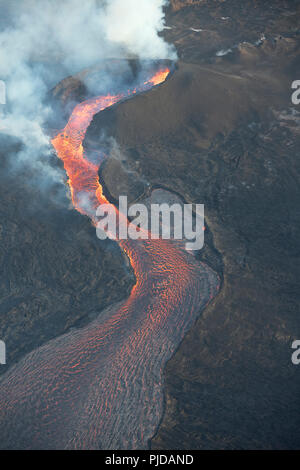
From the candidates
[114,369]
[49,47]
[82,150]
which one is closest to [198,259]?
[114,369]

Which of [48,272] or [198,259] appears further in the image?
[198,259]

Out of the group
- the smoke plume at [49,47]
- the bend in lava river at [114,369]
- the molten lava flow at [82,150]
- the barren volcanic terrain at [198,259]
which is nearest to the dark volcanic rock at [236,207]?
the barren volcanic terrain at [198,259]

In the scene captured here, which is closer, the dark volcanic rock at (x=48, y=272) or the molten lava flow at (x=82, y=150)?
the dark volcanic rock at (x=48, y=272)

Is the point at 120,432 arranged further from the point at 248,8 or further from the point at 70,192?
the point at 248,8

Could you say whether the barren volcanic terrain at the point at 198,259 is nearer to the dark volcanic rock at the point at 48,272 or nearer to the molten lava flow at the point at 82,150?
the dark volcanic rock at the point at 48,272

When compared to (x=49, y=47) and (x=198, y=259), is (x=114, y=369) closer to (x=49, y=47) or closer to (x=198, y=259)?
(x=198, y=259)

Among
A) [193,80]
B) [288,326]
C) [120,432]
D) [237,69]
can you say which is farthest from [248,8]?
[120,432]

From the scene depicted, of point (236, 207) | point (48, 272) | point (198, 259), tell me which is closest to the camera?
point (48, 272)
